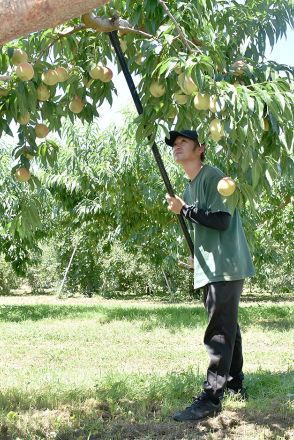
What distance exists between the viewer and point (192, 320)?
9.30m

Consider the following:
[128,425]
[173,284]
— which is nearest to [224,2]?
[128,425]

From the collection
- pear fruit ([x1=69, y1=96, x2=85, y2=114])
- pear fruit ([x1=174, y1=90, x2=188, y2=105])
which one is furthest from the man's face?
pear fruit ([x1=174, y1=90, x2=188, y2=105])

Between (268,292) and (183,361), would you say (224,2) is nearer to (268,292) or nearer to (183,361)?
(183,361)

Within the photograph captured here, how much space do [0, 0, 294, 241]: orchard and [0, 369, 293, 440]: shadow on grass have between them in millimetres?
1328

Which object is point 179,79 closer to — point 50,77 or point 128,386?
point 50,77

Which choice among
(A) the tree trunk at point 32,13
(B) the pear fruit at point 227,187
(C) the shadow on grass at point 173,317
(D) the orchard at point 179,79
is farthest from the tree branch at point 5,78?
(C) the shadow on grass at point 173,317

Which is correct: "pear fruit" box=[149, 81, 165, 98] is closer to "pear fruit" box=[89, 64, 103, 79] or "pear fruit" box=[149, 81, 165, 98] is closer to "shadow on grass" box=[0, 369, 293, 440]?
"pear fruit" box=[89, 64, 103, 79]

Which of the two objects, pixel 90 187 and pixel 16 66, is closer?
pixel 16 66

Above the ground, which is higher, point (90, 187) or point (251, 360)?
point (90, 187)

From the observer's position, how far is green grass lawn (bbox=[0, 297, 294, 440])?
3049 mm

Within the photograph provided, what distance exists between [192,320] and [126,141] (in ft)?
12.5

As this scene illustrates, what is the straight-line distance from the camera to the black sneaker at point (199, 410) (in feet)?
10.4

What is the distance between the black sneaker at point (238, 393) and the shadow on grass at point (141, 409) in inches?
2.8

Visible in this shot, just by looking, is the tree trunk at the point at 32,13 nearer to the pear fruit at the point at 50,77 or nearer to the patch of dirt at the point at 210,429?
the pear fruit at the point at 50,77
